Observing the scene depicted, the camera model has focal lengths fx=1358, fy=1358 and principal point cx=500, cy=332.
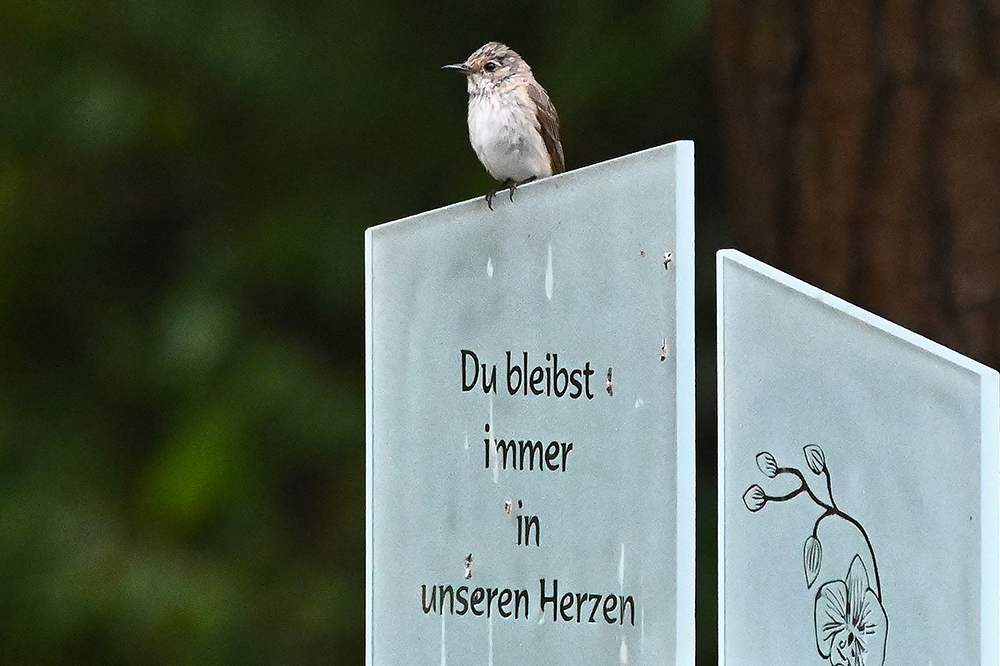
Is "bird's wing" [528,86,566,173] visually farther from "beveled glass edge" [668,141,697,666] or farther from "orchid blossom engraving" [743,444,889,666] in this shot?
"orchid blossom engraving" [743,444,889,666]

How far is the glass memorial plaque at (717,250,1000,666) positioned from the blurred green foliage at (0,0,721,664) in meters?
2.08

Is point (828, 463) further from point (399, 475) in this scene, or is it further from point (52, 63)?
point (52, 63)

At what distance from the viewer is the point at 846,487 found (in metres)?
1.91

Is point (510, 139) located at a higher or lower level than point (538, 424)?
higher

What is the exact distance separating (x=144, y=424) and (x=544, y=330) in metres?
2.75

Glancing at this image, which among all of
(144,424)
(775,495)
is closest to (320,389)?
(144,424)

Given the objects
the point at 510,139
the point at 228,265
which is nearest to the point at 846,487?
the point at 510,139

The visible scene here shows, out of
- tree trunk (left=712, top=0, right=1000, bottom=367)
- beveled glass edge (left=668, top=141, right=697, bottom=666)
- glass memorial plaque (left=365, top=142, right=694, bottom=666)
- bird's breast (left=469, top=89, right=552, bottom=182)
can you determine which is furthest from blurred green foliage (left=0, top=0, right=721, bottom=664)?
beveled glass edge (left=668, top=141, right=697, bottom=666)

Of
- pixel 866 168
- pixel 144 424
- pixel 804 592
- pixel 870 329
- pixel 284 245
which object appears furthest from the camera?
pixel 144 424

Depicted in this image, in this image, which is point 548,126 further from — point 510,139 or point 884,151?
point 884,151

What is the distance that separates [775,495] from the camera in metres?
2.01

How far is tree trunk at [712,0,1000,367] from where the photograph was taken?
3.20 m

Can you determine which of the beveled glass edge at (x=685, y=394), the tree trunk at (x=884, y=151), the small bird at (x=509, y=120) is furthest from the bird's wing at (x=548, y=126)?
the beveled glass edge at (x=685, y=394)

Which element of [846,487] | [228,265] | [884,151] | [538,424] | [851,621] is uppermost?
[884,151]
